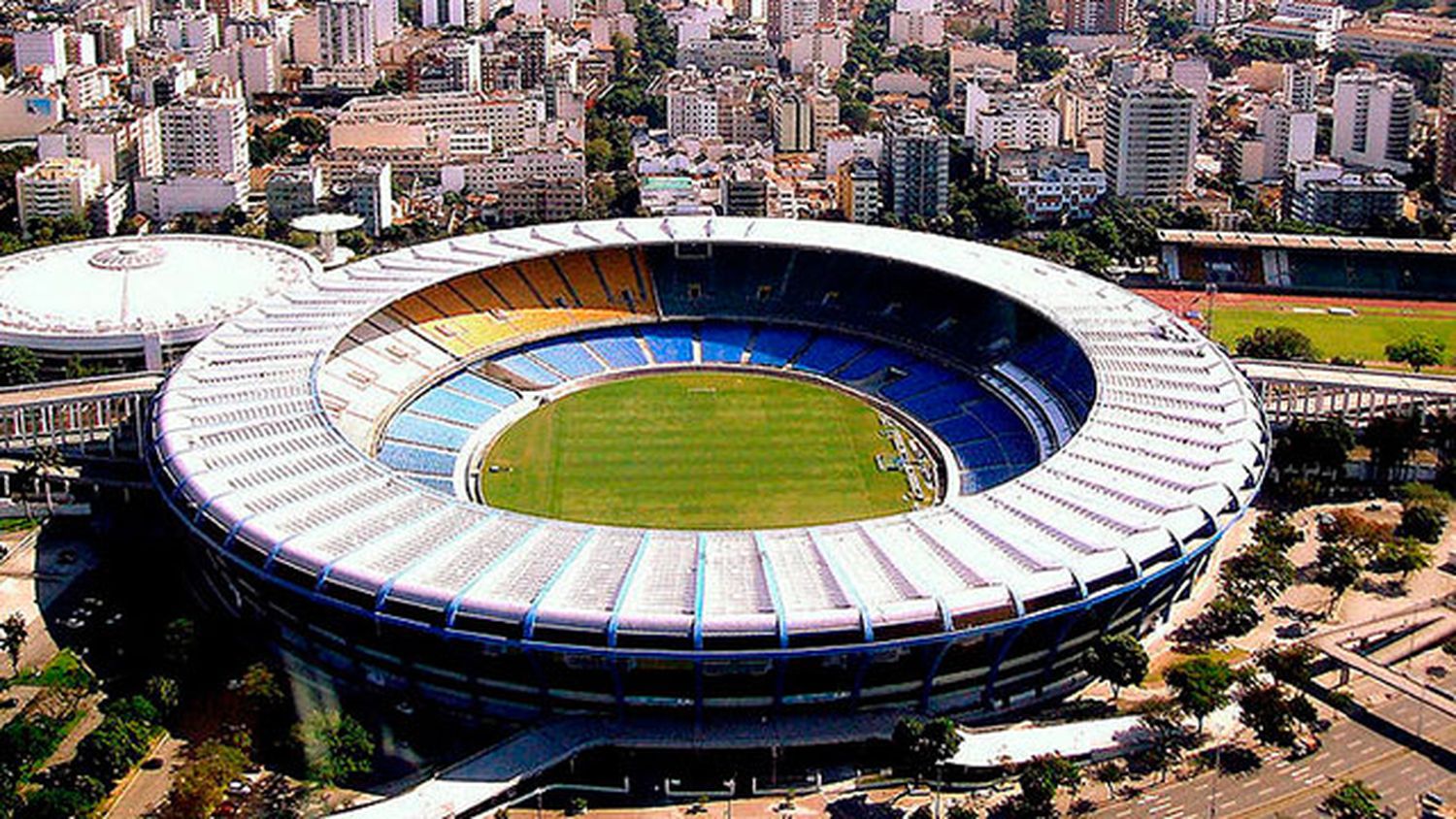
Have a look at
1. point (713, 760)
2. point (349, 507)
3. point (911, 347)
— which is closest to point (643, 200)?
point (911, 347)

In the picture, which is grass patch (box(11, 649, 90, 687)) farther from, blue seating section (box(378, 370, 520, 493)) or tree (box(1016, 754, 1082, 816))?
tree (box(1016, 754, 1082, 816))

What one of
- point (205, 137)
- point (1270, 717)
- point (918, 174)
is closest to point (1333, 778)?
point (1270, 717)

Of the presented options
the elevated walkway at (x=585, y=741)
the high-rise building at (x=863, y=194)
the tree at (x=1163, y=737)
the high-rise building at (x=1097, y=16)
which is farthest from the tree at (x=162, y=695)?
the high-rise building at (x=1097, y=16)

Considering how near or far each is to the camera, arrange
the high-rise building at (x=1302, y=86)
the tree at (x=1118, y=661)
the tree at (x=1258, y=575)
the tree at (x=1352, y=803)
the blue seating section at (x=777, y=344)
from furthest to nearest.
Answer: the high-rise building at (x=1302, y=86)
the blue seating section at (x=777, y=344)
the tree at (x=1258, y=575)
the tree at (x=1118, y=661)
the tree at (x=1352, y=803)

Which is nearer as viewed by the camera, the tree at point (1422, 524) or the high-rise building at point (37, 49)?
the tree at point (1422, 524)

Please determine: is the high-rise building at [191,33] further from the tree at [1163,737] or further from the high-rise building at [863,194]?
the tree at [1163,737]

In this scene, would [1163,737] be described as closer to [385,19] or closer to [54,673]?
[54,673]
